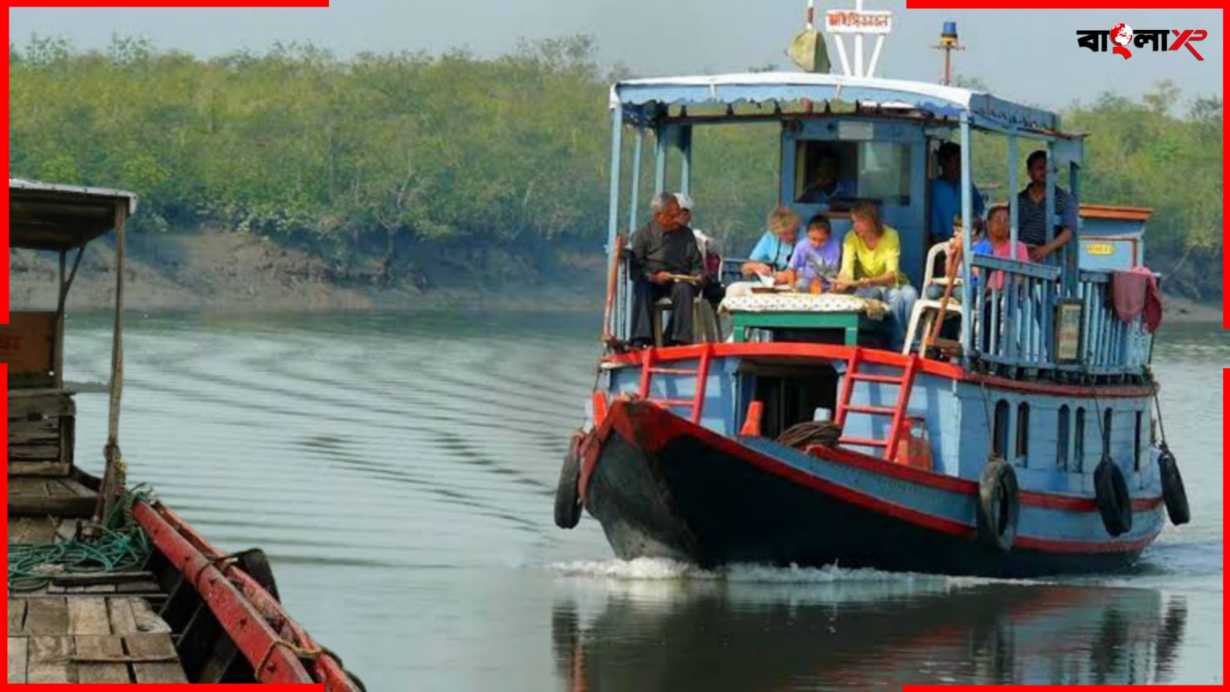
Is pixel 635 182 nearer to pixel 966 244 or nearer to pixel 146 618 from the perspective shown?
pixel 966 244

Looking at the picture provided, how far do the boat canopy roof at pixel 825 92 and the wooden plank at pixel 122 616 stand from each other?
6.04 m

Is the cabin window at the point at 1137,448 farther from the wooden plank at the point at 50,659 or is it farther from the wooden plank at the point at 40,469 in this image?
the wooden plank at the point at 50,659

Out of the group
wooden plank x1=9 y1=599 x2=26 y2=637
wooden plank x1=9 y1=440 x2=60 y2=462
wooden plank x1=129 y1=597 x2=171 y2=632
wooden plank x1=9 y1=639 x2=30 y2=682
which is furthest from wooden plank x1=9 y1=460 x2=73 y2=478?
wooden plank x1=9 y1=639 x2=30 y2=682

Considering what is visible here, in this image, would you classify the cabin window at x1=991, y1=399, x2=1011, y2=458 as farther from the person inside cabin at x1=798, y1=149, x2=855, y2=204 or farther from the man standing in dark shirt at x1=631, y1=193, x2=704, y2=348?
the person inside cabin at x1=798, y1=149, x2=855, y2=204

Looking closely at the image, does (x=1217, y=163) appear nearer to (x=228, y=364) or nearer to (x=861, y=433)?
(x=228, y=364)

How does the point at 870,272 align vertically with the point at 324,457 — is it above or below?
above

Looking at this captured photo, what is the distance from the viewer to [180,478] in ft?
73.3

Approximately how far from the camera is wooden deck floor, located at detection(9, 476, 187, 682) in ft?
33.9

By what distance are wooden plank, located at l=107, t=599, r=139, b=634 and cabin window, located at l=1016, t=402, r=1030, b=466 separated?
7.08 m

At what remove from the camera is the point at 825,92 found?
1666cm

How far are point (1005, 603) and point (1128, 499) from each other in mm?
2079

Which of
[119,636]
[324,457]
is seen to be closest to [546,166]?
[324,457]

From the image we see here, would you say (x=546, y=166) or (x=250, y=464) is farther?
(x=546, y=166)

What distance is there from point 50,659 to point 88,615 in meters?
0.89
